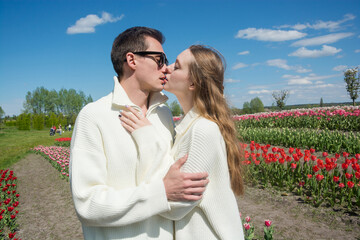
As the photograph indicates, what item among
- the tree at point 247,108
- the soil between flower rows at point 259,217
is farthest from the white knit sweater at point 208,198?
the tree at point 247,108

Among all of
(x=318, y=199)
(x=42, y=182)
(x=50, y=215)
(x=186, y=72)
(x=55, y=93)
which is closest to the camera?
(x=186, y=72)

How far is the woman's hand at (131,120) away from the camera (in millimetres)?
1622

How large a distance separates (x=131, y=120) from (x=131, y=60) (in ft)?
1.79

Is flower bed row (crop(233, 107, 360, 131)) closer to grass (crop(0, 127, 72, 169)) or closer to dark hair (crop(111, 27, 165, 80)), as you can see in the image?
dark hair (crop(111, 27, 165, 80))

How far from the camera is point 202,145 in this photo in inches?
57.5

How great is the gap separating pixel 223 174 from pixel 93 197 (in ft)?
2.51

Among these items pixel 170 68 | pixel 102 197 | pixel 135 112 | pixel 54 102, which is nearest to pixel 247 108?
pixel 54 102

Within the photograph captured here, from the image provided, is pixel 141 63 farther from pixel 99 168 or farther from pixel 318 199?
pixel 318 199

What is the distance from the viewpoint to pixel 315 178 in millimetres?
5055

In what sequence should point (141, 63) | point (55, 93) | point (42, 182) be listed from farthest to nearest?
point (55, 93)
point (42, 182)
point (141, 63)

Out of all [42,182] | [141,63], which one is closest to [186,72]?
[141,63]

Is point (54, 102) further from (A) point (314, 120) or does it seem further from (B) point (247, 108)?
(A) point (314, 120)

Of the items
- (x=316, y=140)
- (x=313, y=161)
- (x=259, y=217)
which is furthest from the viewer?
(x=316, y=140)

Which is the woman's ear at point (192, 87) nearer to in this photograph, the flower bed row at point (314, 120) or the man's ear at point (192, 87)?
the man's ear at point (192, 87)
